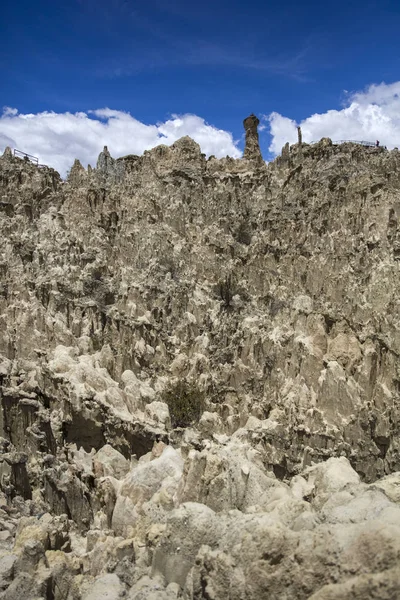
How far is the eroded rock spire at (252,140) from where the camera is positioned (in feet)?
114

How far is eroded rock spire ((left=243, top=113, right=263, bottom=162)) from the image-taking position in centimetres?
3484

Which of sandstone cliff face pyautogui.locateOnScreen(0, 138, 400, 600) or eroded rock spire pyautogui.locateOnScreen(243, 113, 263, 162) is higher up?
eroded rock spire pyautogui.locateOnScreen(243, 113, 263, 162)

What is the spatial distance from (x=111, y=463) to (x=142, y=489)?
418 cm

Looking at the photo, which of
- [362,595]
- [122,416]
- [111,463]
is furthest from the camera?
[122,416]

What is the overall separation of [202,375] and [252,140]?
20.5 m

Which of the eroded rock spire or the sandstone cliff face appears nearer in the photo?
the sandstone cliff face

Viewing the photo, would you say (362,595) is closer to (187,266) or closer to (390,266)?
(390,266)

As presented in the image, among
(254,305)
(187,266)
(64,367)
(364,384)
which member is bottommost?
(364,384)

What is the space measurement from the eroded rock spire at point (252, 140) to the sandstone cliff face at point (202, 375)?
0.98 m

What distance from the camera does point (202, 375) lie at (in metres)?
23.6

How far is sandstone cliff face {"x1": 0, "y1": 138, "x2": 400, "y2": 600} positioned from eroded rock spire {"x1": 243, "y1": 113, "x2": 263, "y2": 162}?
3.21 feet

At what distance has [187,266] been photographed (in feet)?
91.8

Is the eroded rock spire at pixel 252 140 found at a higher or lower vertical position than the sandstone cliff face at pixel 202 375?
higher

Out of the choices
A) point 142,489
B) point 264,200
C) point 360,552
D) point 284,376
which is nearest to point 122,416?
point 142,489
